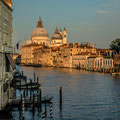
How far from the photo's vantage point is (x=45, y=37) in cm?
14525

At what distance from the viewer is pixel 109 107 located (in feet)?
70.0

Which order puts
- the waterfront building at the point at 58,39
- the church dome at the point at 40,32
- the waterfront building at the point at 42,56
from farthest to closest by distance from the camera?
1. the church dome at the point at 40,32
2. the waterfront building at the point at 58,39
3. the waterfront building at the point at 42,56

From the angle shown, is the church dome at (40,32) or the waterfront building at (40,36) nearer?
the waterfront building at (40,36)

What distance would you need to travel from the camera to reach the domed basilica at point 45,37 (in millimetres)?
139125

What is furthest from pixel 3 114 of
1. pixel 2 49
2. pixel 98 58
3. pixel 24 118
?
pixel 98 58

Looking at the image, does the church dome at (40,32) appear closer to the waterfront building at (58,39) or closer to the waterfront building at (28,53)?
the waterfront building at (58,39)

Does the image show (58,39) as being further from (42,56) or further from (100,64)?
(100,64)

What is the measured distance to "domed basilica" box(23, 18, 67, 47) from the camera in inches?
5477

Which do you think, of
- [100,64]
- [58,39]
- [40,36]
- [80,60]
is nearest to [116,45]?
[80,60]

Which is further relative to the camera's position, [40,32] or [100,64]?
[40,32]

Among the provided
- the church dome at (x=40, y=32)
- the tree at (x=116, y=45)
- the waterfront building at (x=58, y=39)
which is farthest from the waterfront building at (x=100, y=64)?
the church dome at (x=40, y=32)

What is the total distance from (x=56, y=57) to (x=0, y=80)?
9067 centimetres

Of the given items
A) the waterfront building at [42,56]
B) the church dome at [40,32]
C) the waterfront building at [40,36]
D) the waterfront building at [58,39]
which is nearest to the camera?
the waterfront building at [42,56]

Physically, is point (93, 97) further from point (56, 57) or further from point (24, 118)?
point (56, 57)
